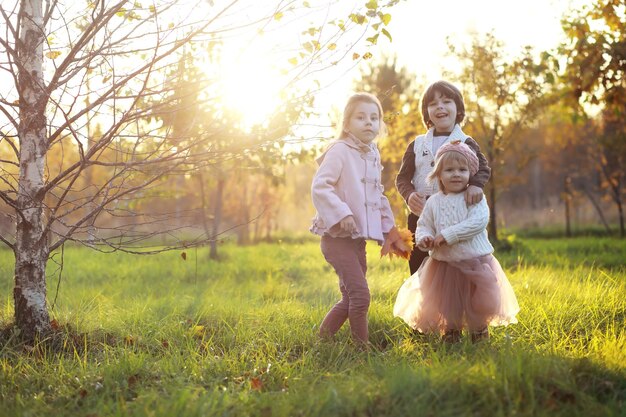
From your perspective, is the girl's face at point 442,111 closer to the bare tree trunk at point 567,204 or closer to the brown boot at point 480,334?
the brown boot at point 480,334

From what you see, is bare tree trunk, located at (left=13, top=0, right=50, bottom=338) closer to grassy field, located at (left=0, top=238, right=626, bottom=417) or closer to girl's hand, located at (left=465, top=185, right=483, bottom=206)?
grassy field, located at (left=0, top=238, right=626, bottom=417)

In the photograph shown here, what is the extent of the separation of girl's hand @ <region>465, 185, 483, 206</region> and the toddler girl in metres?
0.03

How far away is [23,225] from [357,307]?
89.9 inches

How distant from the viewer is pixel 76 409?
3062mm

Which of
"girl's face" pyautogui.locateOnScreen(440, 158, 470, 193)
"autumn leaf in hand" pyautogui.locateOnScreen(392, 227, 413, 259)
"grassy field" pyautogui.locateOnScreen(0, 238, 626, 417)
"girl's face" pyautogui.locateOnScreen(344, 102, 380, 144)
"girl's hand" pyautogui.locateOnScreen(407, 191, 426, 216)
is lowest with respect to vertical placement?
"grassy field" pyautogui.locateOnScreen(0, 238, 626, 417)

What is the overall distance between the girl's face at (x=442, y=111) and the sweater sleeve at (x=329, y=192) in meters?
0.72

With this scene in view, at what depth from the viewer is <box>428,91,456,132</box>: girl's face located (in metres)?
3.97

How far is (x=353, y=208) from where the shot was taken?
12.5 ft

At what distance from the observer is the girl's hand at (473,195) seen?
353 centimetres

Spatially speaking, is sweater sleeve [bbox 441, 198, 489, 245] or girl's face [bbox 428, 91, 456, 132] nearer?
sweater sleeve [bbox 441, 198, 489, 245]

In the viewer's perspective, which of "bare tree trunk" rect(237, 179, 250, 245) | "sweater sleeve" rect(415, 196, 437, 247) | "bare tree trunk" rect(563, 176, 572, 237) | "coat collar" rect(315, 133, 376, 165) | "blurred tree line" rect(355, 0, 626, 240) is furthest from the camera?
"bare tree trunk" rect(237, 179, 250, 245)

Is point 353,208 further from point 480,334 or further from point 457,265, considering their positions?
point 480,334

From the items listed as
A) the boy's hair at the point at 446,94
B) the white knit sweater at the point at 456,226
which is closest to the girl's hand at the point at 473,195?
the white knit sweater at the point at 456,226

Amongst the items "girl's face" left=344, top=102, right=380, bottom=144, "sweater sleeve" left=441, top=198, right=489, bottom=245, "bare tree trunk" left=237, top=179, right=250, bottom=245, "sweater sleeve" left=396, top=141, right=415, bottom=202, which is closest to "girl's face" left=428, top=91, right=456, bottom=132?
"sweater sleeve" left=396, top=141, right=415, bottom=202
